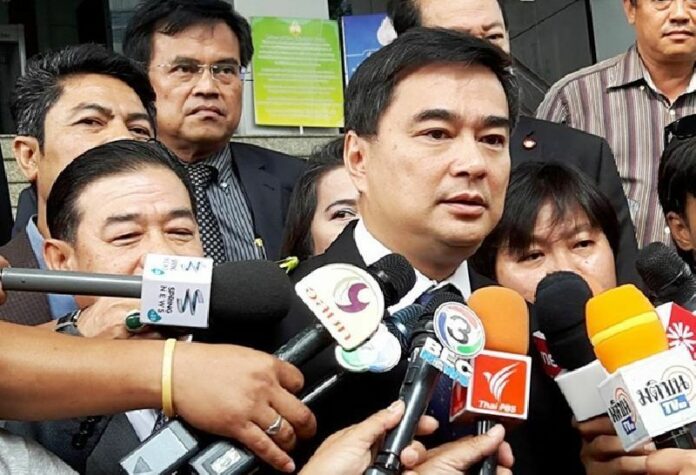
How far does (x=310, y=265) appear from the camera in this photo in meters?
2.06

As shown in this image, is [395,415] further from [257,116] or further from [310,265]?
[257,116]

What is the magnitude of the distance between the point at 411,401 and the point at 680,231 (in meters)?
1.48

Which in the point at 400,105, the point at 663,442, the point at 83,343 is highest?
the point at 400,105

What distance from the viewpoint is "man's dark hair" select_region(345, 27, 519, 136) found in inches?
85.0

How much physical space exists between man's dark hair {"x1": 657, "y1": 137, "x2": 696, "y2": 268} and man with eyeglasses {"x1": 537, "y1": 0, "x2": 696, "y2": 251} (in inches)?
21.6

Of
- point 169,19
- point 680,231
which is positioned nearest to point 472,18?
point 680,231

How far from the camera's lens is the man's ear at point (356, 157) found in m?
2.23

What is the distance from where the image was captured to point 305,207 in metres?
2.96

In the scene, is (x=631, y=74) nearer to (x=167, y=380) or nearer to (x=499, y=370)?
(x=499, y=370)

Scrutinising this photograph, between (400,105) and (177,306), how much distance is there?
0.84m

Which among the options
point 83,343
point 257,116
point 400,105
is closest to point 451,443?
point 83,343

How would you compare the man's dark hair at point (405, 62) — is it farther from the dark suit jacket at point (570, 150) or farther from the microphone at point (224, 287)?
the dark suit jacket at point (570, 150)

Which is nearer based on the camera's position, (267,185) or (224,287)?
(224,287)

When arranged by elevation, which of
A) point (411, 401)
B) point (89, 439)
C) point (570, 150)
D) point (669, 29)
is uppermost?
point (669, 29)
